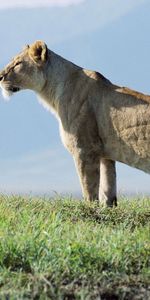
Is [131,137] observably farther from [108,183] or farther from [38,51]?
[38,51]

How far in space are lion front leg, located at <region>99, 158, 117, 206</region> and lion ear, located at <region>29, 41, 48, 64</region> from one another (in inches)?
46.1

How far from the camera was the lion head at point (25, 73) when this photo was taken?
7.94 metres

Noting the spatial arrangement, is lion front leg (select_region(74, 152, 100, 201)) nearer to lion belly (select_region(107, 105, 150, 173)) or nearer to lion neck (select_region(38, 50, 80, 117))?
lion belly (select_region(107, 105, 150, 173))

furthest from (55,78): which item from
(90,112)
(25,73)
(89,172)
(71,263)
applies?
(71,263)

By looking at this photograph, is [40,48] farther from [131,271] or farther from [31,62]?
[131,271]

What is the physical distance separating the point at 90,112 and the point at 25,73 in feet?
2.72

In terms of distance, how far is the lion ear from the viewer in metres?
7.79

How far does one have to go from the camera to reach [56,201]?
295 inches

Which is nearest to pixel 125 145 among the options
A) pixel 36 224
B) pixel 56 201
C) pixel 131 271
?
pixel 56 201

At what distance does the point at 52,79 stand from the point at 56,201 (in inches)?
49.7

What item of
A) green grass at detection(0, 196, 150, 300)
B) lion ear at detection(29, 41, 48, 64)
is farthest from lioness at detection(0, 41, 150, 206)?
green grass at detection(0, 196, 150, 300)

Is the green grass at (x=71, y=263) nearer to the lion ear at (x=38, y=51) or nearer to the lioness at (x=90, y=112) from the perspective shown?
the lioness at (x=90, y=112)

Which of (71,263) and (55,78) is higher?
(55,78)

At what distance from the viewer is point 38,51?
7930mm
